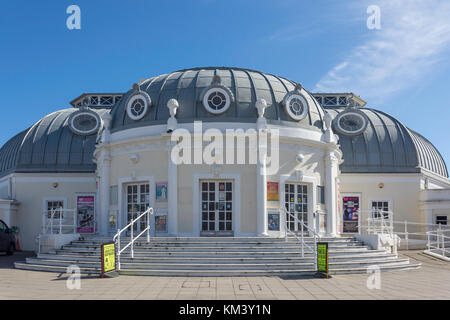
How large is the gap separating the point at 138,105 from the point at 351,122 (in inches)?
567

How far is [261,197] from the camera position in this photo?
17.6 metres

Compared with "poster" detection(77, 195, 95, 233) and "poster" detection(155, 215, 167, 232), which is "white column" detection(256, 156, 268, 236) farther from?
"poster" detection(77, 195, 95, 233)

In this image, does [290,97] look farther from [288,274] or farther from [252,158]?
[288,274]

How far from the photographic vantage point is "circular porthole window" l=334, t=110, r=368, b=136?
91.1 feet

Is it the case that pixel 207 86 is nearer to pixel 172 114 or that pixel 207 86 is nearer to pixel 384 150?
pixel 172 114

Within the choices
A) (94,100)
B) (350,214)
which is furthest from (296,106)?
(94,100)

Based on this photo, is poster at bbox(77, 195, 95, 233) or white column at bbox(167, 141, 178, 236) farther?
poster at bbox(77, 195, 95, 233)

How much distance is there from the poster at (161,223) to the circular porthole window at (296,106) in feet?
A: 22.5

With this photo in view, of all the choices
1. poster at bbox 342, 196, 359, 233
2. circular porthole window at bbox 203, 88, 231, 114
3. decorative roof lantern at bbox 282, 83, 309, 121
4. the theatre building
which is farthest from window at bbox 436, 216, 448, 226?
circular porthole window at bbox 203, 88, 231, 114

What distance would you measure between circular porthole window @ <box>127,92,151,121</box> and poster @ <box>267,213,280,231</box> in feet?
22.7

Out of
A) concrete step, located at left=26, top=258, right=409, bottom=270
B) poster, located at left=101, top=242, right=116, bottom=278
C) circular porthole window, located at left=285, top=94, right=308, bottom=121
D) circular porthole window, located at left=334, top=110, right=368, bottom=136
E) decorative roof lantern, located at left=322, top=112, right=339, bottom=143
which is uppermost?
circular porthole window, located at left=334, top=110, right=368, bottom=136

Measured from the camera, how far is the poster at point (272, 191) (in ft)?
58.6

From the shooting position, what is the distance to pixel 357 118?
28172 millimetres
